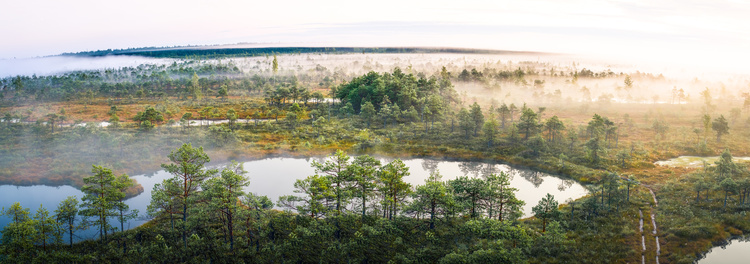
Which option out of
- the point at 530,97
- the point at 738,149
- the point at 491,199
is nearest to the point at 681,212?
the point at 491,199

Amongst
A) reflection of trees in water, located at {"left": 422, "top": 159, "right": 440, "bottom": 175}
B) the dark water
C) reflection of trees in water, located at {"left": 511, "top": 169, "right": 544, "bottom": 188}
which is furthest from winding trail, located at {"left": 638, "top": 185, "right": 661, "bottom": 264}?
reflection of trees in water, located at {"left": 422, "top": 159, "right": 440, "bottom": 175}

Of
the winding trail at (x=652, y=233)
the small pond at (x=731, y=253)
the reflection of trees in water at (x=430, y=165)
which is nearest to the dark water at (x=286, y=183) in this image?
the reflection of trees in water at (x=430, y=165)

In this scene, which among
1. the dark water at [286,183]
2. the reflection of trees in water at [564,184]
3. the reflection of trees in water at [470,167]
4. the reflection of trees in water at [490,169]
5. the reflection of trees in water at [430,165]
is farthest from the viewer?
the reflection of trees in water at [430,165]

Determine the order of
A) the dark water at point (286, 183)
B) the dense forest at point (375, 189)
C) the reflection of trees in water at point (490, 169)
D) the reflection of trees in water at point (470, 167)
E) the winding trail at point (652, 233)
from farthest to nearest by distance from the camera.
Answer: the reflection of trees in water at point (490, 169) → the reflection of trees in water at point (470, 167) → the dark water at point (286, 183) → the winding trail at point (652, 233) → the dense forest at point (375, 189)

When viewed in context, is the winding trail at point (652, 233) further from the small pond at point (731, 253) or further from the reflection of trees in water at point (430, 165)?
the reflection of trees in water at point (430, 165)

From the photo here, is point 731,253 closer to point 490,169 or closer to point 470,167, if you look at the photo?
point 490,169

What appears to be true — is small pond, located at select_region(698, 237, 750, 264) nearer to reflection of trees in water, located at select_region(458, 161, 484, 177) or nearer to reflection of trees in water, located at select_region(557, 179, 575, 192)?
reflection of trees in water, located at select_region(557, 179, 575, 192)

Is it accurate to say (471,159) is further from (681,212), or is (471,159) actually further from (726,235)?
(726,235)
